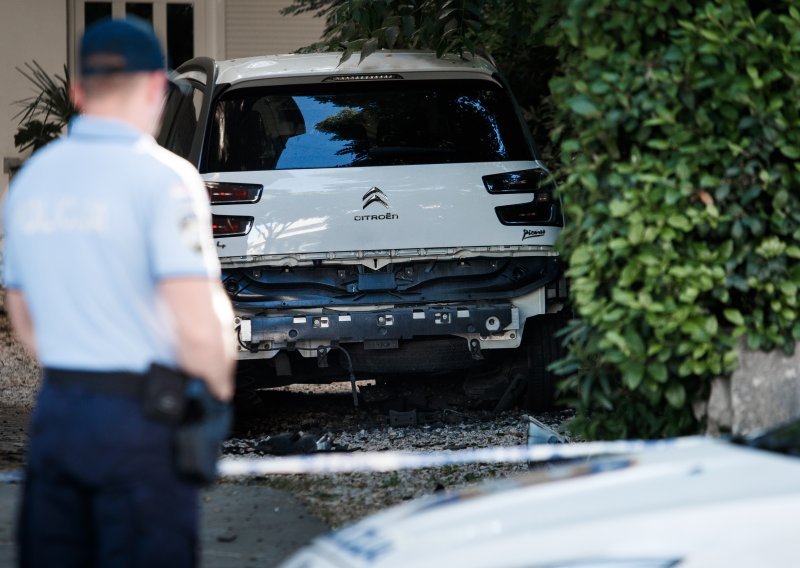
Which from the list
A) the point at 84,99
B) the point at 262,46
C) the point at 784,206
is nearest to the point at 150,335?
the point at 84,99

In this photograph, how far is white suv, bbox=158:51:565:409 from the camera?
6.89m

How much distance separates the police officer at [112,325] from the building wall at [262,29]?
1203cm

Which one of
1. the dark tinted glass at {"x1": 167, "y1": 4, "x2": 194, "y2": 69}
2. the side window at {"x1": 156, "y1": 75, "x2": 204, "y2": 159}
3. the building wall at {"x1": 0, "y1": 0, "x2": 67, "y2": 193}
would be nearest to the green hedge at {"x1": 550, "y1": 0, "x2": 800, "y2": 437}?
the side window at {"x1": 156, "y1": 75, "x2": 204, "y2": 159}

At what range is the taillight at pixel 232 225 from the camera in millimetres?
6844

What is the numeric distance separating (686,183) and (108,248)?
255 centimetres

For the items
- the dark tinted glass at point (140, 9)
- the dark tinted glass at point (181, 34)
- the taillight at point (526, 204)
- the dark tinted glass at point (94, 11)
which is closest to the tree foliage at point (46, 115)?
the dark tinted glass at point (94, 11)

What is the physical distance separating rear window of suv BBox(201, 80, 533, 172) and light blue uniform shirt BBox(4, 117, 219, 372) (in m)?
4.29

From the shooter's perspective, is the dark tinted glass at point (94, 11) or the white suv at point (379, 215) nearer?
the white suv at point (379, 215)

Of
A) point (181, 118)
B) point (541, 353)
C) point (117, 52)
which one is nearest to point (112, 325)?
point (117, 52)

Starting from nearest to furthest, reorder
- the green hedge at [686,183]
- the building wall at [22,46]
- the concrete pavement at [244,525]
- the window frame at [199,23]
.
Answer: the green hedge at [686,183]
the concrete pavement at [244,525]
the building wall at [22,46]
the window frame at [199,23]

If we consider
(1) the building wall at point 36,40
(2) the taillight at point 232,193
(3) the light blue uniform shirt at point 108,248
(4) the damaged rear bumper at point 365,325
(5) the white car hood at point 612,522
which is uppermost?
(1) the building wall at point 36,40

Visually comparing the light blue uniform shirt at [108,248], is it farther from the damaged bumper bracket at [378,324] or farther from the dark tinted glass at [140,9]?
the dark tinted glass at [140,9]

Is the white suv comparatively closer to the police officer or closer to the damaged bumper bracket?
the damaged bumper bracket

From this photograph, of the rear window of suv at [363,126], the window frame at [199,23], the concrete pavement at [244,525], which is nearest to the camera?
the concrete pavement at [244,525]
